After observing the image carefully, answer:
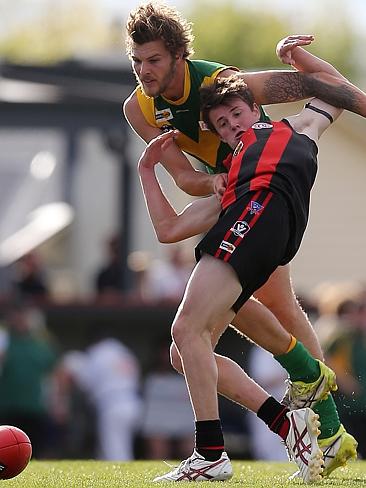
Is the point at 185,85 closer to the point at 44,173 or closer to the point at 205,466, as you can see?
the point at 205,466

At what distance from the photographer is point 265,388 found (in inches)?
595

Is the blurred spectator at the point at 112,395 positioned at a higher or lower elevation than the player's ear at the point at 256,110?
lower

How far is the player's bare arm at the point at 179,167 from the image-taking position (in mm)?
7625

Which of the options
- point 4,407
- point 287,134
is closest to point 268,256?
point 287,134

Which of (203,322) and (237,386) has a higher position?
(203,322)

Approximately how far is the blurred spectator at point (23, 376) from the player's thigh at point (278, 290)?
7492 millimetres

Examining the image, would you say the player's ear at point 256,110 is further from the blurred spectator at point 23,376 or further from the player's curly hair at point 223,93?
the blurred spectator at point 23,376

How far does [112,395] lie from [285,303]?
327 inches

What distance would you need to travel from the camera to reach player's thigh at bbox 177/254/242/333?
704 centimetres

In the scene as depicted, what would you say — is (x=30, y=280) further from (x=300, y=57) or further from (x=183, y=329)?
(x=183, y=329)

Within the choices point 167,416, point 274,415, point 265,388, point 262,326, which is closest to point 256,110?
point 262,326

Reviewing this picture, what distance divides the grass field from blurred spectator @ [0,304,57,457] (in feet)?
19.1

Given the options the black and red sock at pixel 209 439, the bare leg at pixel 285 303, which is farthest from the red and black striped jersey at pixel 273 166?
the black and red sock at pixel 209 439

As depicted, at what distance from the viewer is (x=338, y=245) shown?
29891mm
